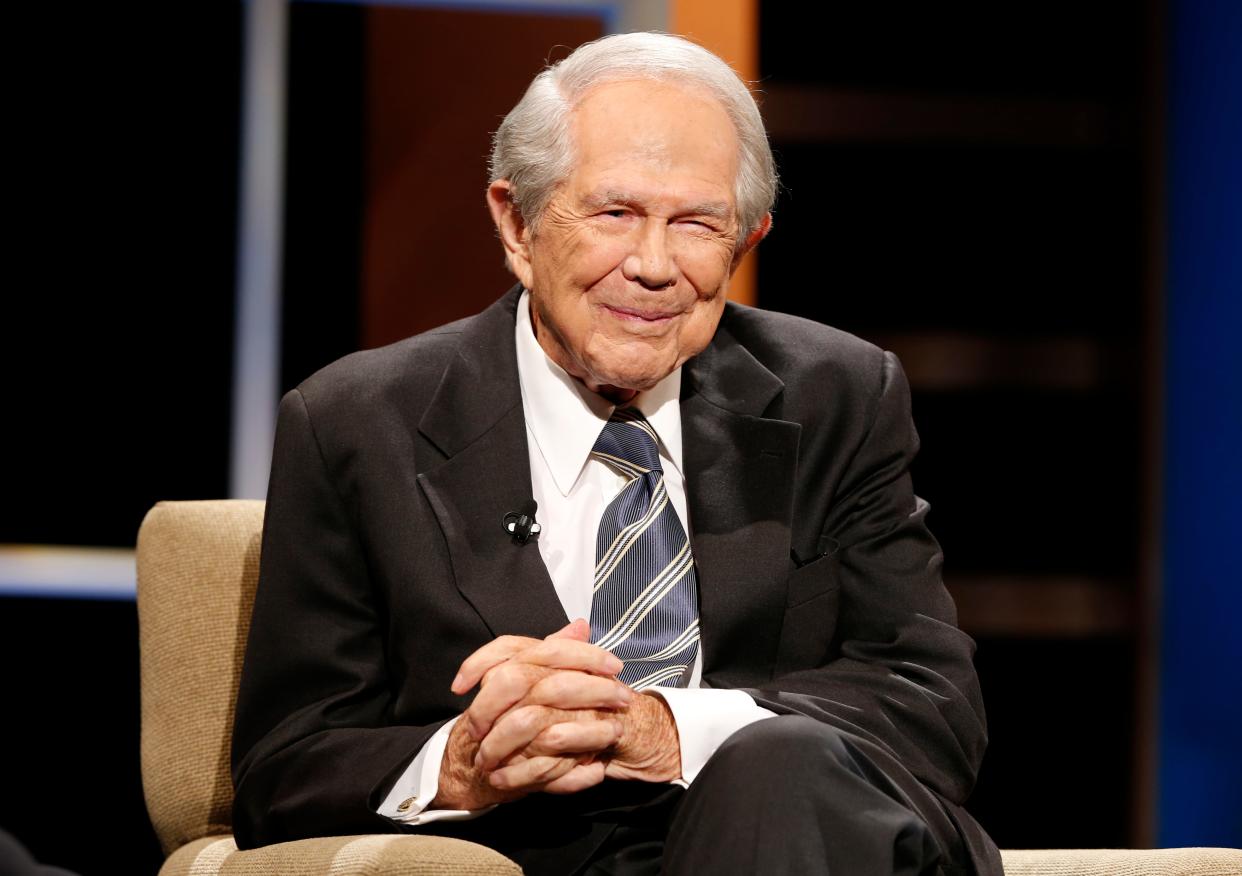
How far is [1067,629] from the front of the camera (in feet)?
13.1

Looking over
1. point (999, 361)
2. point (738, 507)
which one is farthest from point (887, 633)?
point (999, 361)

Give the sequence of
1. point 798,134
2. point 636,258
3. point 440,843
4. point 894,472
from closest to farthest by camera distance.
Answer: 1. point 440,843
2. point 636,258
3. point 894,472
4. point 798,134

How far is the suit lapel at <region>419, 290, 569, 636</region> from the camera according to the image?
169 cm

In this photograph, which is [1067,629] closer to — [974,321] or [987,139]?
[974,321]

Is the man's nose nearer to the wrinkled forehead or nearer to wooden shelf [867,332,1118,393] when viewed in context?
the wrinkled forehead

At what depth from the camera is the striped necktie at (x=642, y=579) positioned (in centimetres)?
172

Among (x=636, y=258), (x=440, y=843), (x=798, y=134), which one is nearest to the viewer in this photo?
(x=440, y=843)

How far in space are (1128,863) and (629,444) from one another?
2.42 ft

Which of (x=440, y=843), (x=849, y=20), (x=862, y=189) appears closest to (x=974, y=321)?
(x=862, y=189)

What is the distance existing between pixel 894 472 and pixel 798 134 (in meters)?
2.12

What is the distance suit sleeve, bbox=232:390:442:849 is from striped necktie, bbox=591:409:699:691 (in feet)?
0.80

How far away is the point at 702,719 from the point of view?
5.09 feet

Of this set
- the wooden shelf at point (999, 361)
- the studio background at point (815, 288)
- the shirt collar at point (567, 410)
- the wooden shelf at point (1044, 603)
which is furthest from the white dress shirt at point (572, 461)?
the wooden shelf at point (1044, 603)

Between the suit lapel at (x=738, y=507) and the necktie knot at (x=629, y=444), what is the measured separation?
43 millimetres
